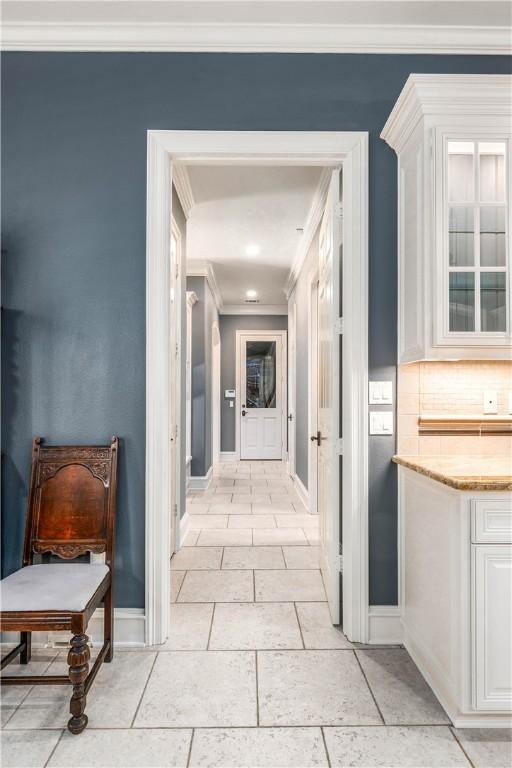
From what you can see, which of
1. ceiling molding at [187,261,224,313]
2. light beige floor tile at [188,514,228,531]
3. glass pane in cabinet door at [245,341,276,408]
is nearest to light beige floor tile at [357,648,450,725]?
light beige floor tile at [188,514,228,531]

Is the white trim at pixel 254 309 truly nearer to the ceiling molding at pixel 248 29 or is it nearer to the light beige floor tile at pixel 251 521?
the light beige floor tile at pixel 251 521

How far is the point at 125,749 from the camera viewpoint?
1702 millimetres

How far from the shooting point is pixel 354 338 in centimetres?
244

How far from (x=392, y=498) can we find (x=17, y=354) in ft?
6.55

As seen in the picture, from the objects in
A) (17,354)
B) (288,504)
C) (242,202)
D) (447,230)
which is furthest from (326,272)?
(288,504)

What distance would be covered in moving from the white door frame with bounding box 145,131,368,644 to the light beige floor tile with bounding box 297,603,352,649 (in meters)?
0.09

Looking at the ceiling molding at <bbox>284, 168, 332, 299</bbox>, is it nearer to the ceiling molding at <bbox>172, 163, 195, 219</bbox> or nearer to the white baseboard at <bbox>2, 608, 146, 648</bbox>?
the ceiling molding at <bbox>172, 163, 195, 219</bbox>

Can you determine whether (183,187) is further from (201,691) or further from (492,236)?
(201,691)

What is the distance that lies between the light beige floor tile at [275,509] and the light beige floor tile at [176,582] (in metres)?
1.72

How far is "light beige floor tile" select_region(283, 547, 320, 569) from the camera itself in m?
3.48

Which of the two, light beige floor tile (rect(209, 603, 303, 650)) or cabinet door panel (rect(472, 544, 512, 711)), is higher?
cabinet door panel (rect(472, 544, 512, 711))

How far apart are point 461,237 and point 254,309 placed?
23.1ft

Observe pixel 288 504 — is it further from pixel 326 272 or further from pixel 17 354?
pixel 17 354

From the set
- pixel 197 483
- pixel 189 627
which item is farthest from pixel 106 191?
pixel 197 483
